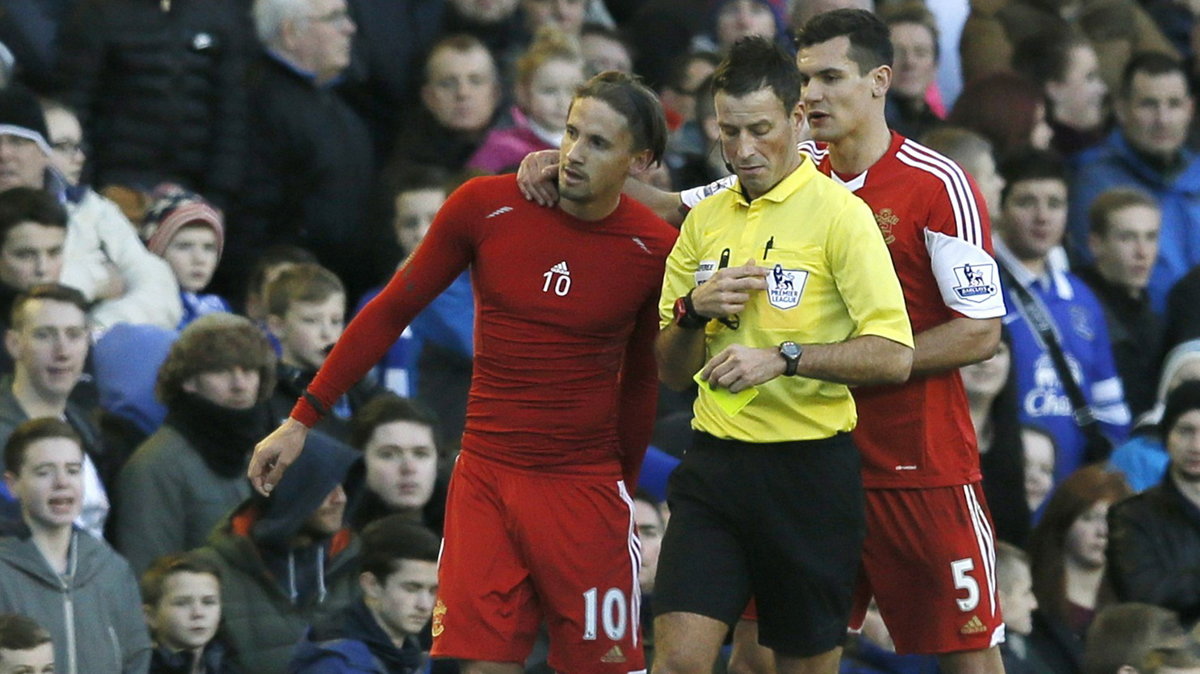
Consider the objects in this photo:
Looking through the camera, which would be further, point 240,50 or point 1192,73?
point 1192,73

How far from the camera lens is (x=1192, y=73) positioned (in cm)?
1450

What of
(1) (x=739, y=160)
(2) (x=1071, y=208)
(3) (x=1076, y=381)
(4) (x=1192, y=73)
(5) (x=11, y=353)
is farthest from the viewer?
(4) (x=1192, y=73)

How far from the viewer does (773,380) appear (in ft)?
21.4

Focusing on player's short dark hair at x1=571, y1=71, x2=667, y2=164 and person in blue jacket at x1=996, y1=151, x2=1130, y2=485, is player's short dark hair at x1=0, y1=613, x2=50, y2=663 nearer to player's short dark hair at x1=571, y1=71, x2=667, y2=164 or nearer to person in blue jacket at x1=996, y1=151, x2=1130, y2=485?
player's short dark hair at x1=571, y1=71, x2=667, y2=164

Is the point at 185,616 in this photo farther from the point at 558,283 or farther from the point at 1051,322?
the point at 1051,322

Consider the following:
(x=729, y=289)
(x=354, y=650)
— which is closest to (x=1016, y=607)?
(x=354, y=650)

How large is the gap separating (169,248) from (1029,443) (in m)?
3.83

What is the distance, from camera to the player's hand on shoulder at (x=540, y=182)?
7.18 meters

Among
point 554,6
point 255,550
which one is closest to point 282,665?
point 255,550

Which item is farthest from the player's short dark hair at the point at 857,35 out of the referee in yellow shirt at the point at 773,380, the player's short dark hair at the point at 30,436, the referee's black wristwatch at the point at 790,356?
the player's short dark hair at the point at 30,436

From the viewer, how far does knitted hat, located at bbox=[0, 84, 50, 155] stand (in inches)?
384

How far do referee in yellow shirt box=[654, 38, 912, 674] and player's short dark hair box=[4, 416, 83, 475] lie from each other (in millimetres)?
2503

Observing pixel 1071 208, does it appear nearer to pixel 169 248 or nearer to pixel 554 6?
pixel 554 6

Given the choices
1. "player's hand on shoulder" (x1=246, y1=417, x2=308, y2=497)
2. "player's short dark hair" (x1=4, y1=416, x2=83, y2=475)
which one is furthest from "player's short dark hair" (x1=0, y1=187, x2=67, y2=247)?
"player's hand on shoulder" (x1=246, y1=417, x2=308, y2=497)
